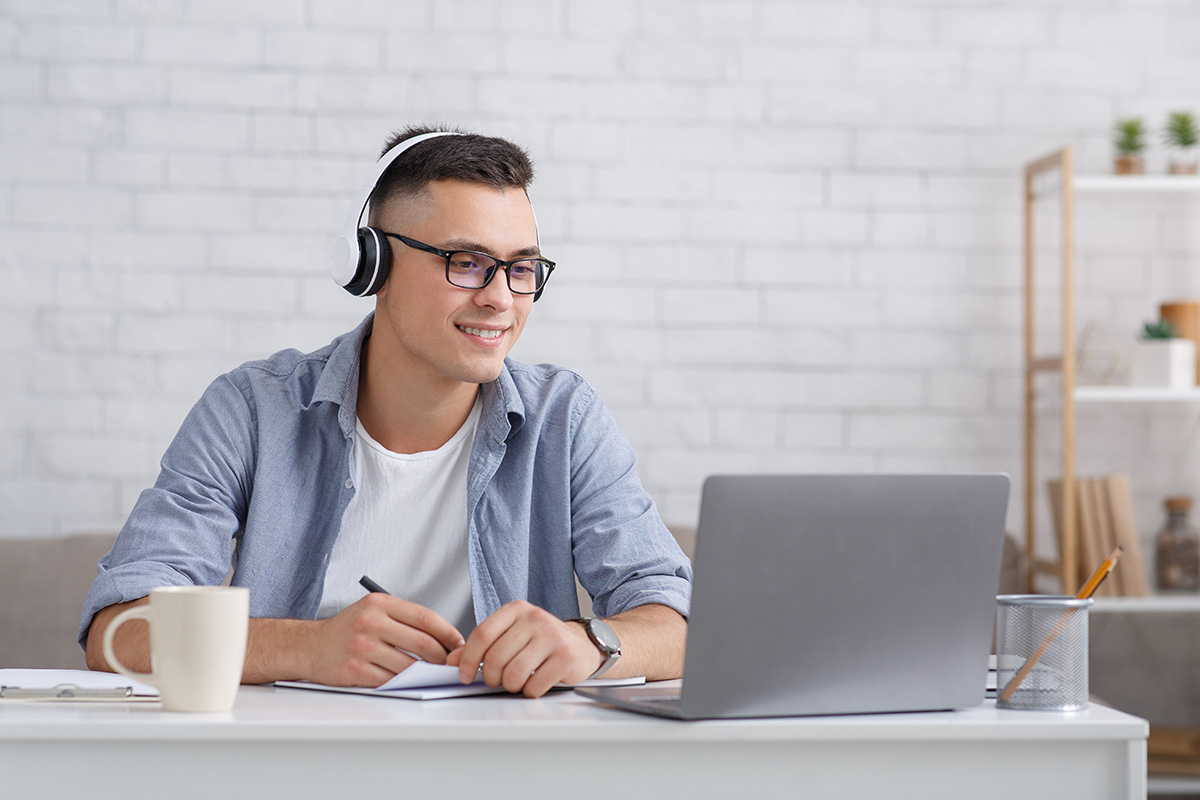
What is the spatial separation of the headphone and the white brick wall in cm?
127

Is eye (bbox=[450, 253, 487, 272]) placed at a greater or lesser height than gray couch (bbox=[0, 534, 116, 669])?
greater

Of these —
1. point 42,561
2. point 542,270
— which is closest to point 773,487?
point 542,270

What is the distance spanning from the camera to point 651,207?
2.91 m

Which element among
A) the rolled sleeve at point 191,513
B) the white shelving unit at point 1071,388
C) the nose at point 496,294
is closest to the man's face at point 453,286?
the nose at point 496,294

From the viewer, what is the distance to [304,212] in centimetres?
285

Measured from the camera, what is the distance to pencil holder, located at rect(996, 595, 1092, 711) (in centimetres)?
99

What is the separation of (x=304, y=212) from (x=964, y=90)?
1.69 meters

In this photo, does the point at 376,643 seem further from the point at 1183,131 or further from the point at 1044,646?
the point at 1183,131

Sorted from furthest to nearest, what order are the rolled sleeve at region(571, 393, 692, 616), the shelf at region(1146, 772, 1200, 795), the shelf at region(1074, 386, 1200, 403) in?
the shelf at region(1074, 386, 1200, 403) < the shelf at region(1146, 772, 1200, 795) < the rolled sleeve at region(571, 393, 692, 616)

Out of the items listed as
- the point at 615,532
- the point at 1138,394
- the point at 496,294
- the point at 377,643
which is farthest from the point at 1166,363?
the point at 377,643

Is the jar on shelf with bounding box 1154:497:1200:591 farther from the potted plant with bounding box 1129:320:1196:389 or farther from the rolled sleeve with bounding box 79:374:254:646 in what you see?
the rolled sleeve with bounding box 79:374:254:646

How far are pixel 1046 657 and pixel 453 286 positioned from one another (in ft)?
2.89

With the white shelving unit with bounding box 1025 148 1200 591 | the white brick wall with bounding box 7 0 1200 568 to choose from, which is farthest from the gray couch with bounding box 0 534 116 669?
the white shelving unit with bounding box 1025 148 1200 591

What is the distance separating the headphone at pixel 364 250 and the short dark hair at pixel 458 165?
19 mm
